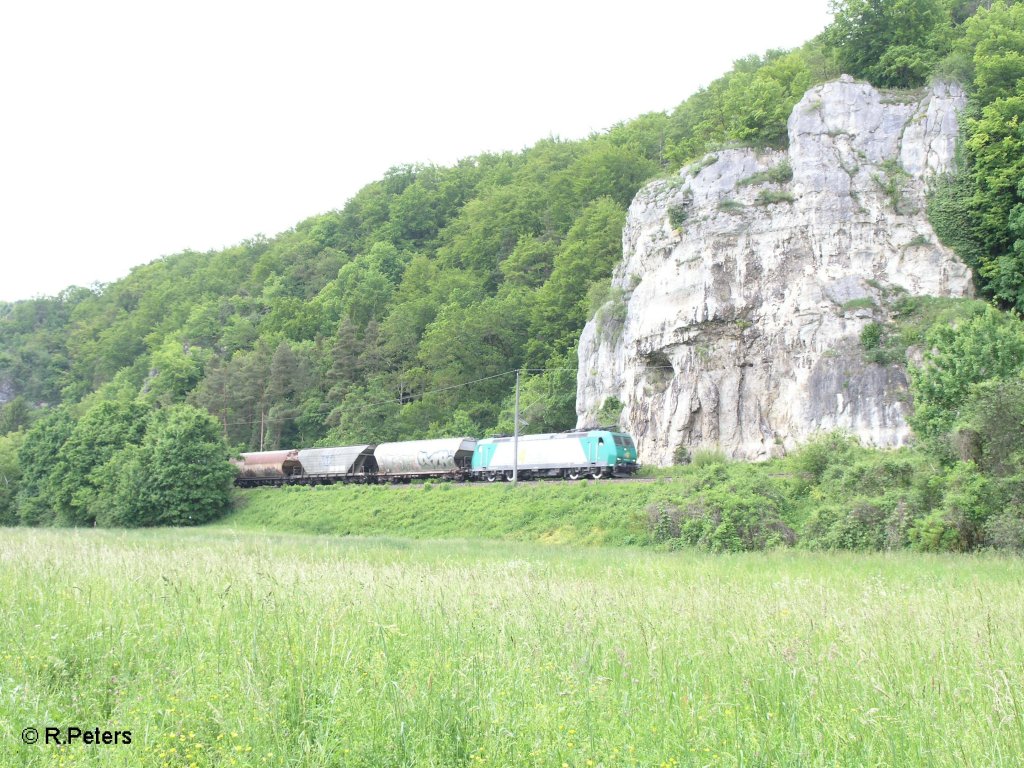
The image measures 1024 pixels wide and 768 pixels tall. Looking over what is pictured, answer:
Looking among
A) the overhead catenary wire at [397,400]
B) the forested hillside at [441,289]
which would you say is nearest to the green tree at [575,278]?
the forested hillside at [441,289]

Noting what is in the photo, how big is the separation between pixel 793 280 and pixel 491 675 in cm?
4224

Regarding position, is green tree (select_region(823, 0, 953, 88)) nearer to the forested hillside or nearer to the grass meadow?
the forested hillside

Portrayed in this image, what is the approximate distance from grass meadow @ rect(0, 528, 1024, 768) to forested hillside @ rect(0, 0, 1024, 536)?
131 feet

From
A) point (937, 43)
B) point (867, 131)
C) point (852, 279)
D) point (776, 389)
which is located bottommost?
point (776, 389)

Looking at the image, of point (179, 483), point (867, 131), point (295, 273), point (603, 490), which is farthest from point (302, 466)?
point (295, 273)

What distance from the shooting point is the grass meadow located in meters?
4.97

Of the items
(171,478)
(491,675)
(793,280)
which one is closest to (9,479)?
(171,478)

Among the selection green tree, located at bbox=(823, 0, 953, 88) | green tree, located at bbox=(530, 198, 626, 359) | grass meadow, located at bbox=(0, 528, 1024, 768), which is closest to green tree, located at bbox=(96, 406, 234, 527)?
green tree, located at bbox=(530, 198, 626, 359)

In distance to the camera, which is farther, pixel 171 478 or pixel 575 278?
pixel 575 278

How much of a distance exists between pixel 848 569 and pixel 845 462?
51.4ft

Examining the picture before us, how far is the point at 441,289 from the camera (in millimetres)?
84375

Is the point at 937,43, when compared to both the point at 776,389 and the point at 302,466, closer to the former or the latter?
the point at 776,389

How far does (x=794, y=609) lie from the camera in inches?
346

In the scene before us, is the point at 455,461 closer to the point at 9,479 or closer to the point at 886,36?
the point at 886,36
